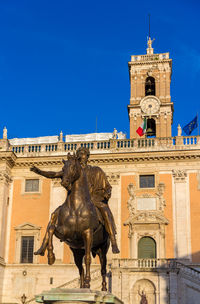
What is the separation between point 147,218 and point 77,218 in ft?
70.7

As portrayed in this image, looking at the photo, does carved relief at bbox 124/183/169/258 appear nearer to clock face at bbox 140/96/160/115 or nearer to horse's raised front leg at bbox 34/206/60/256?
clock face at bbox 140/96/160/115

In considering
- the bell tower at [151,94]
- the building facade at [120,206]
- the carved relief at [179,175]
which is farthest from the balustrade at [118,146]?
the bell tower at [151,94]

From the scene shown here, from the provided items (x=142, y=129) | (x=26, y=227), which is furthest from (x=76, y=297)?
(x=142, y=129)

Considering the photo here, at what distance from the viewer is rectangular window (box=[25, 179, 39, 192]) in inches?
1287

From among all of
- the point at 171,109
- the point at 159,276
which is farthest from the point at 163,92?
the point at 159,276

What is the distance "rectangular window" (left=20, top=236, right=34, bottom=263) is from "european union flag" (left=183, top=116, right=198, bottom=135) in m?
13.8

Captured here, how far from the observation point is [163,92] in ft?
123

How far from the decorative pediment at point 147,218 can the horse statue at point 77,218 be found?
67.9ft

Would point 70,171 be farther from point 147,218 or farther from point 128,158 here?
point 128,158

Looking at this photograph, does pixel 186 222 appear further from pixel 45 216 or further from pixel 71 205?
pixel 71 205

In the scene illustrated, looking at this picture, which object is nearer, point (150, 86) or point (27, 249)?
point (27, 249)

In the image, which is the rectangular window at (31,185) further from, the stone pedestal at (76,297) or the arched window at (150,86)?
the stone pedestal at (76,297)

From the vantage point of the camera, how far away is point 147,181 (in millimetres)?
31391

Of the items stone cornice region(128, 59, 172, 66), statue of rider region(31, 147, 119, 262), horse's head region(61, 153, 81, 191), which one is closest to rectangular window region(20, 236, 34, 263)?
stone cornice region(128, 59, 172, 66)
